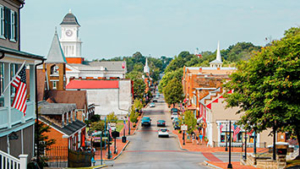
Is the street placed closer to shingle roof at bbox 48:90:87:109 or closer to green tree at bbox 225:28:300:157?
green tree at bbox 225:28:300:157

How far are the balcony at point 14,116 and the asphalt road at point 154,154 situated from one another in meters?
11.0

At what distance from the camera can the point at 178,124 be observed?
222ft

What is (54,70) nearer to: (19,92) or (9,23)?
(9,23)

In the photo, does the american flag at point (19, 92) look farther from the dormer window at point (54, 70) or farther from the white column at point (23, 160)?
the dormer window at point (54, 70)

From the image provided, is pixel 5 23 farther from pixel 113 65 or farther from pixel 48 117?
pixel 113 65

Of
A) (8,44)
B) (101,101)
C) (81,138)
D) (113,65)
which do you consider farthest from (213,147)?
(113,65)

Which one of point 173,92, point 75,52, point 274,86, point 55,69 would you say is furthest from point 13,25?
point 75,52

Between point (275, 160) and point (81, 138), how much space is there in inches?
769

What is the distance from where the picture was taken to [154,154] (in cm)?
4178

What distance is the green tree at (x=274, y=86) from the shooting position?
24.9 metres

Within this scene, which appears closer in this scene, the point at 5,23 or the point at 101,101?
the point at 5,23

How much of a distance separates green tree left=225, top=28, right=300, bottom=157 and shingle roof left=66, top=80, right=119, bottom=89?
5783 centimetres

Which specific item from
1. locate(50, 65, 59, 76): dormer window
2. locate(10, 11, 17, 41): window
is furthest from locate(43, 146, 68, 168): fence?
locate(50, 65, 59, 76): dormer window

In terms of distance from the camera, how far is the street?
32.7 metres
